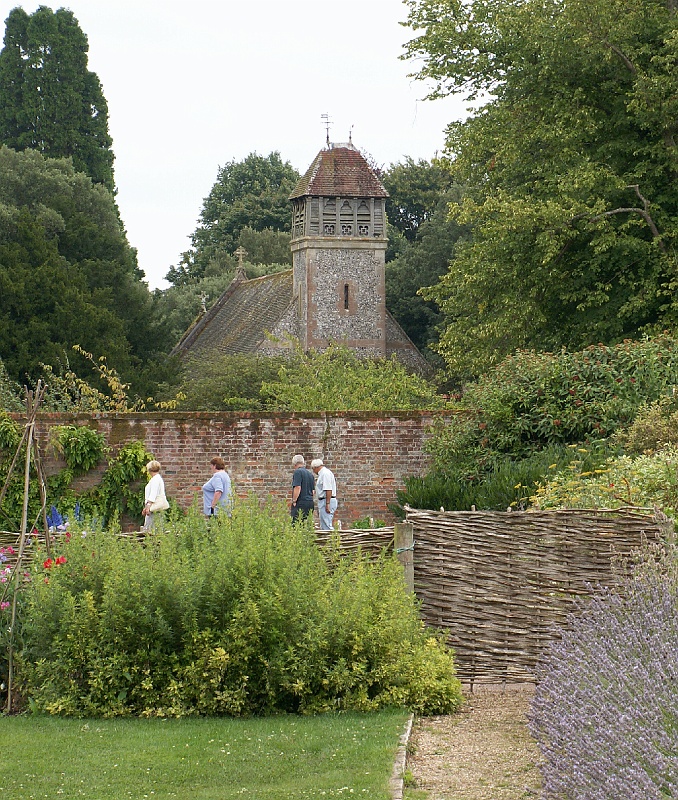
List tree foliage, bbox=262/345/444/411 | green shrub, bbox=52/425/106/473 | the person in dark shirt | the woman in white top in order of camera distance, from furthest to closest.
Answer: tree foliage, bbox=262/345/444/411 → green shrub, bbox=52/425/106/473 → the person in dark shirt → the woman in white top

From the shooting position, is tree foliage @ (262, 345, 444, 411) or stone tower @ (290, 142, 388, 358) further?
stone tower @ (290, 142, 388, 358)

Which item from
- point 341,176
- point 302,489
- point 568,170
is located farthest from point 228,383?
point 302,489

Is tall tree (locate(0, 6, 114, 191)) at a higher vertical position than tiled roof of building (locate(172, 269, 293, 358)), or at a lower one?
higher

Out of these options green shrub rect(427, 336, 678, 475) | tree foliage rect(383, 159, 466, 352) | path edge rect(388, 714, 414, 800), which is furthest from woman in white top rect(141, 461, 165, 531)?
tree foliage rect(383, 159, 466, 352)

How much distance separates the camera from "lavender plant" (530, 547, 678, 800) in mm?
4543

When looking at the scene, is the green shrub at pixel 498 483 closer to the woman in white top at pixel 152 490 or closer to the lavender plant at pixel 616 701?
the woman in white top at pixel 152 490

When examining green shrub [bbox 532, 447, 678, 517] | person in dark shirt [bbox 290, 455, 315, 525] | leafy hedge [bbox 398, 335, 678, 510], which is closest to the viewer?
green shrub [bbox 532, 447, 678, 517]

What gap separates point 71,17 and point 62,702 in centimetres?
4589

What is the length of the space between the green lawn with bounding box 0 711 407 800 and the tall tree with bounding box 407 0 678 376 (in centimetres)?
1568

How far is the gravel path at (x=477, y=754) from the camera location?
19.8ft

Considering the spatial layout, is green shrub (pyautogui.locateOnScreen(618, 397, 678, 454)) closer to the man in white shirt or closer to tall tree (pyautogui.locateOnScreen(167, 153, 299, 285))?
the man in white shirt

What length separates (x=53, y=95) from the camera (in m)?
47.8

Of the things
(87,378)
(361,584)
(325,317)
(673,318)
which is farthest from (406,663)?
(325,317)

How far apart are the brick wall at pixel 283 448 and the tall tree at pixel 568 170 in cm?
638
